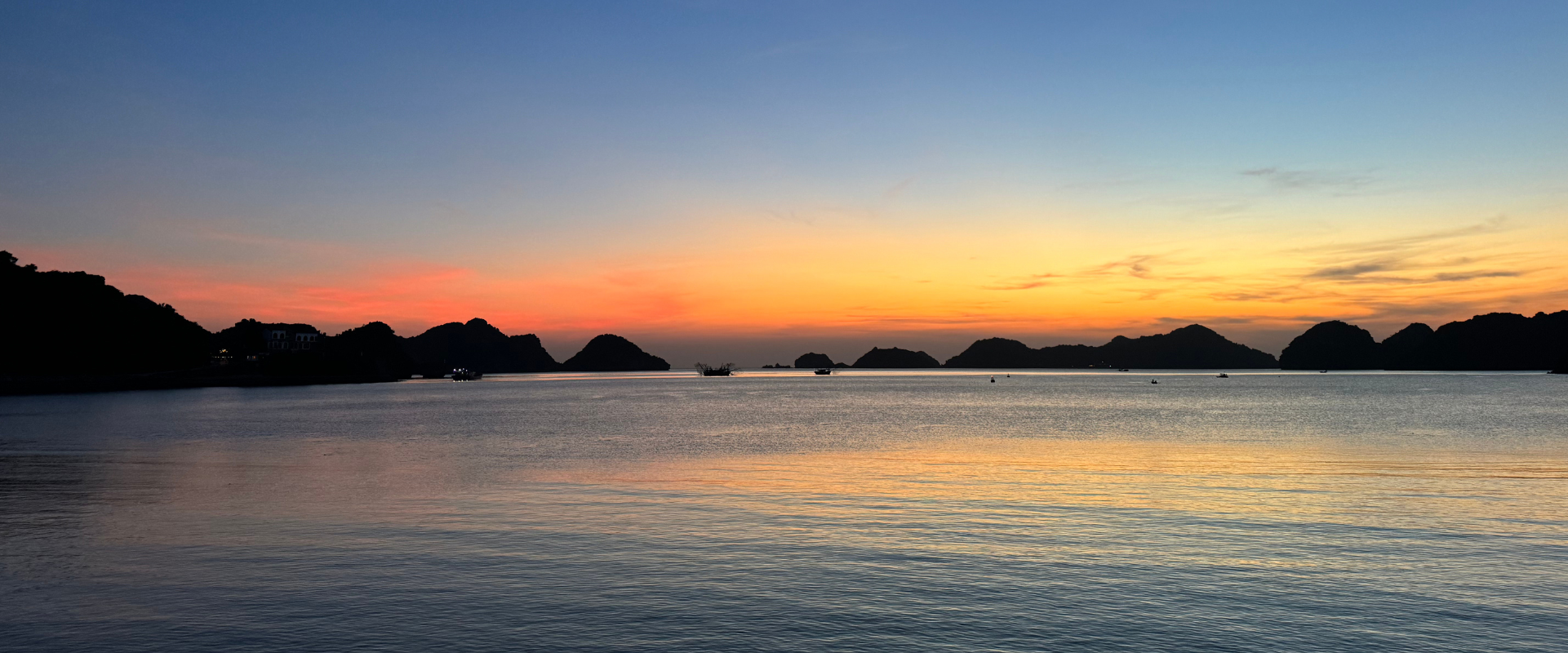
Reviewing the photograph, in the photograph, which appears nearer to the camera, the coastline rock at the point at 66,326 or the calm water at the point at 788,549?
the calm water at the point at 788,549

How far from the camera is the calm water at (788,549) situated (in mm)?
14195

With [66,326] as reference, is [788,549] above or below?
below

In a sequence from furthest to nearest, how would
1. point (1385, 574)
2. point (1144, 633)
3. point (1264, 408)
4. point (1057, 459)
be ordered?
point (1264, 408), point (1057, 459), point (1385, 574), point (1144, 633)

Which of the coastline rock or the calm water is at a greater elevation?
the coastline rock

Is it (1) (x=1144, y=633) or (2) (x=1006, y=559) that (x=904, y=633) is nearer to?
(1) (x=1144, y=633)

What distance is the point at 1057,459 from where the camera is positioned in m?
43.1

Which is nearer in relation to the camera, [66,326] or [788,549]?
[788,549]

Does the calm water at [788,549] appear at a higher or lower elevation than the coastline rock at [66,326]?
lower

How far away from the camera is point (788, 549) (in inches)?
814

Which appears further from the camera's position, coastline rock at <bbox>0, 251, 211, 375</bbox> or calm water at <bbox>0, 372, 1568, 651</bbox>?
coastline rock at <bbox>0, 251, 211, 375</bbox>

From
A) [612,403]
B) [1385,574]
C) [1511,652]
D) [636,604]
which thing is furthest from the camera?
[612,403]

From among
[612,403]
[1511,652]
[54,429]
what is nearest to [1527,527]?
[1511,652]

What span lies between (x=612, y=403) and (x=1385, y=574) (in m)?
114

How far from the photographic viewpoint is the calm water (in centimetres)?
1420
